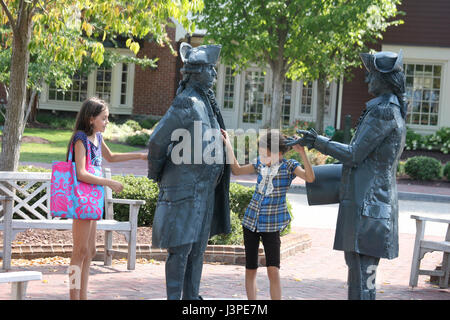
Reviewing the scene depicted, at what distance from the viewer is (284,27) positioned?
19.1m

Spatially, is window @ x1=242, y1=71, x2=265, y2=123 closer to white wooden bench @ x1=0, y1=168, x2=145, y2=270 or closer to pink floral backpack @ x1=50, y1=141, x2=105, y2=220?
white wooden bench @ x1=0, y1=168, x2=145, y2=270

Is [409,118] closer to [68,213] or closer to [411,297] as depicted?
[411,297]

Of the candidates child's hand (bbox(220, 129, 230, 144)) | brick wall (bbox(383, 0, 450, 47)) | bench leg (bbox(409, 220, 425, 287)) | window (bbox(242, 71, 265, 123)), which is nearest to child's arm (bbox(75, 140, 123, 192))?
child's hand (bbox(220, 129, 230, 144))

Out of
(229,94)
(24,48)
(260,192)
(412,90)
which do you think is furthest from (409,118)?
(260,192)

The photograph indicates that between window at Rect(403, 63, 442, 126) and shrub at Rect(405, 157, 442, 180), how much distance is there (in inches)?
229

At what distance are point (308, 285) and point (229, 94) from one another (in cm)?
2182

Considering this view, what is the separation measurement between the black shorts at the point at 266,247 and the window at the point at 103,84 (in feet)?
81.6

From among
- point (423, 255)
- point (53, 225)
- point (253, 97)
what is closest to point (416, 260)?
point (423, 255)

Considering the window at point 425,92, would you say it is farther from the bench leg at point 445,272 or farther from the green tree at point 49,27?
the bench leg at point 445,272

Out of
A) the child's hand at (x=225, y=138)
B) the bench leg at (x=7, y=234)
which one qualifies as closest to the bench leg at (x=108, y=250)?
the bench leg at (x=7, y=234)

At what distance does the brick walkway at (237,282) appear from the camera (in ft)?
19.2

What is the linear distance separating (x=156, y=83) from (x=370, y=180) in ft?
78.7

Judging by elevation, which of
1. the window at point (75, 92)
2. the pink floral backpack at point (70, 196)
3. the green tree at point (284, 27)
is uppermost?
the green tree at point (284, 27)

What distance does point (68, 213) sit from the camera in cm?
485
